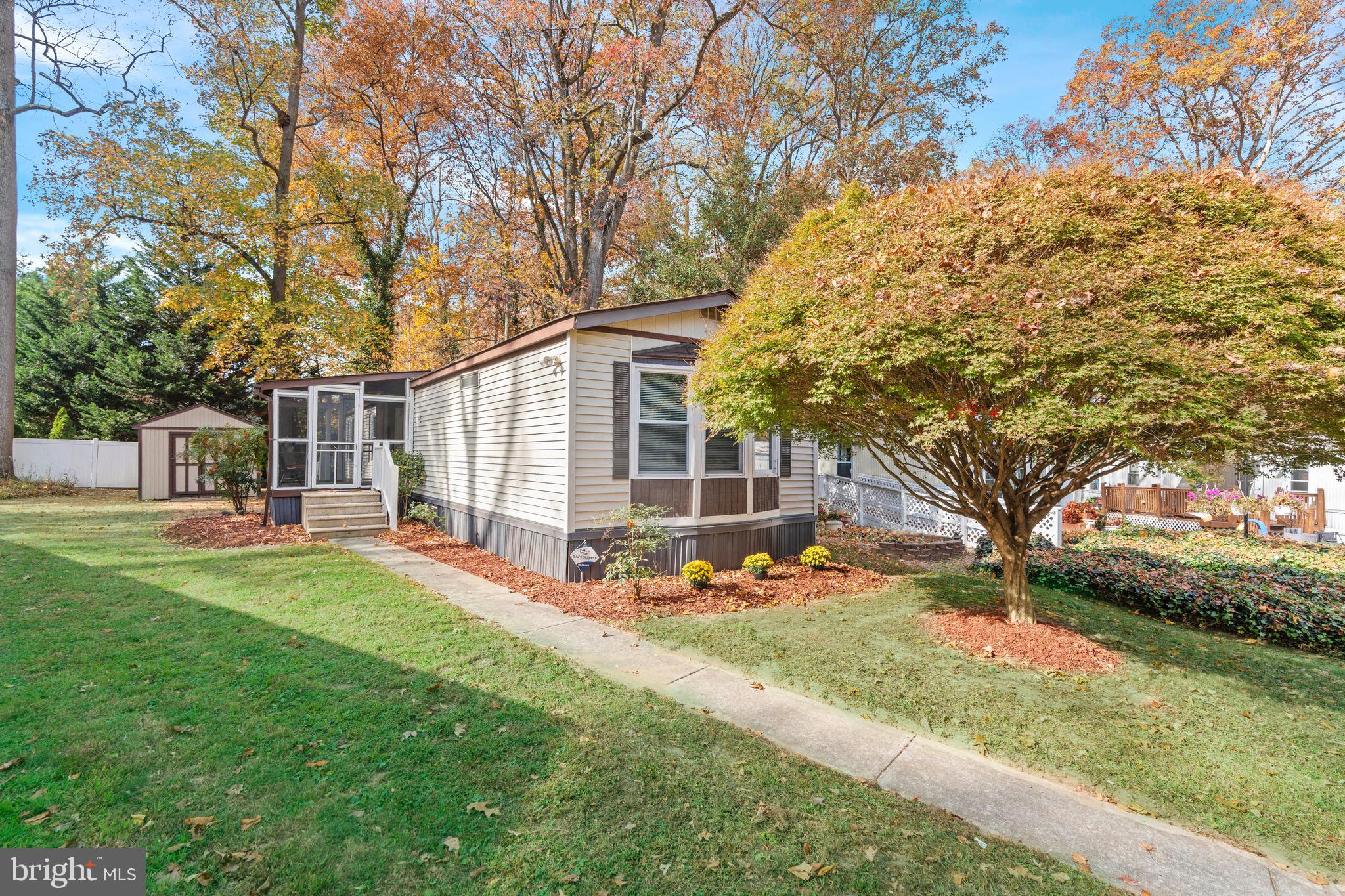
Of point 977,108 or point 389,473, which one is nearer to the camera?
point 389,473

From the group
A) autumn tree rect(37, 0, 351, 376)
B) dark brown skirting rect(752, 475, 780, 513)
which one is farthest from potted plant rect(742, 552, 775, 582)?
autumn tree rect(37, 0, 351, 376)

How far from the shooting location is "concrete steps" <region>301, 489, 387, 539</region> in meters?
11.2

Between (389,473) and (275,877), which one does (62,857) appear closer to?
(275,877)

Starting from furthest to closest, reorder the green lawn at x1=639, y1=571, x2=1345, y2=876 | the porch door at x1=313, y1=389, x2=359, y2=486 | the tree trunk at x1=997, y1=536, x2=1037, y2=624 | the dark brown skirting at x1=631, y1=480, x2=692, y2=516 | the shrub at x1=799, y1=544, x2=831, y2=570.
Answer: the porch door at x1=313, y1=389, x2=359, y2=486 → the shrub at x1=799, y1=544, x2=831, y2=570 → the dark brown skirting at x1=631, y1=480, x2=692, y2=516 → the tree trunk at x1=997, y1=536, x2=1037, y2=624 → the green lawn at x1=639, y1=571, x2=1345, y2=876

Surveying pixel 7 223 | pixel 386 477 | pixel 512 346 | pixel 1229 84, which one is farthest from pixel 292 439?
pixel 1229 84

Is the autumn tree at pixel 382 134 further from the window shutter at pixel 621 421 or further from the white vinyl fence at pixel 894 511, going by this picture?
the white vinyl fence at pixel 894 511

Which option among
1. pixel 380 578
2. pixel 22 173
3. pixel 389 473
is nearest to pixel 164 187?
pixel 22 173

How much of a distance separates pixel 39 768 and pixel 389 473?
967cm

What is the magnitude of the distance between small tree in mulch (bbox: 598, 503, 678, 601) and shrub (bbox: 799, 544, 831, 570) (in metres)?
2.11

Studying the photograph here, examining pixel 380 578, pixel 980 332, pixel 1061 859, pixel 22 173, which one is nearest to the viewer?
pixel 1061 859

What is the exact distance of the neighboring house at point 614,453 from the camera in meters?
7.45

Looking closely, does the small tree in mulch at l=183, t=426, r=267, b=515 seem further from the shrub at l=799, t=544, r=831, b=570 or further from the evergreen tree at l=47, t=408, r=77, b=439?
the shrub at l=799, t=544, r=831, b=570

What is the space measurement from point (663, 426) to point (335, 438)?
888 centimetres

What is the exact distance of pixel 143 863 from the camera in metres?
2.34
